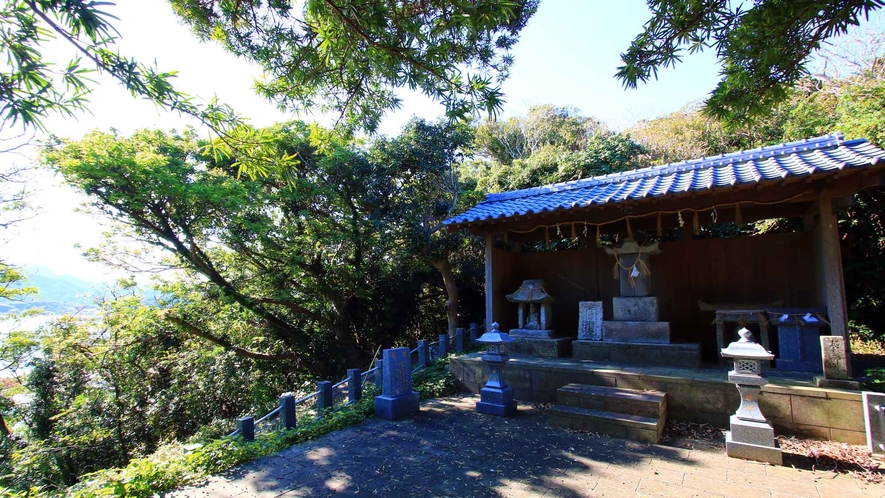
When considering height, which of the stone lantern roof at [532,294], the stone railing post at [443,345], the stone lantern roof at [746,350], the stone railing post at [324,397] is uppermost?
the stone lantern roof at [532,294]

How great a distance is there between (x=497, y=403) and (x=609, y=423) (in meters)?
1.52

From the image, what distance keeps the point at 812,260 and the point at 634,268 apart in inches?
108

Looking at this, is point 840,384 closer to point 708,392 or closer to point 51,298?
point 708,392

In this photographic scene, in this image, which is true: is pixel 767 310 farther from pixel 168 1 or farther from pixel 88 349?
pixel 88 349

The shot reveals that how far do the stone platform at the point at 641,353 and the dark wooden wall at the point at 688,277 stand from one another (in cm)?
141

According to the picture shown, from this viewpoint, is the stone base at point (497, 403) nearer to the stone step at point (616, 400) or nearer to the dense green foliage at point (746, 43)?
the stone step at point (616, 400)

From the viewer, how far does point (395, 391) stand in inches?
236

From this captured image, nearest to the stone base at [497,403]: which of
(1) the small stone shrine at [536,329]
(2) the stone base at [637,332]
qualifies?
(1) the small stone shrine at [536,329]

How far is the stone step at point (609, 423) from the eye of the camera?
484cm

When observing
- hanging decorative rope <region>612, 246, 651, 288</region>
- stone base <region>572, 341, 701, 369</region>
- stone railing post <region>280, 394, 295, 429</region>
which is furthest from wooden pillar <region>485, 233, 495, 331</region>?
stone railing post <region>280, 394, 295, 429</region>

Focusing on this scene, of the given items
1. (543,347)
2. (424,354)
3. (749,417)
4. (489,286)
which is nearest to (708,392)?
(749,417)

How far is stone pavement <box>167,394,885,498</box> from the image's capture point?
3686 mm

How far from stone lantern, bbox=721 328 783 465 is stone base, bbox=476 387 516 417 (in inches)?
100

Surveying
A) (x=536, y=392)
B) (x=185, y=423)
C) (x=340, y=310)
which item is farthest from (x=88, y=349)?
(x=536, y=392)
